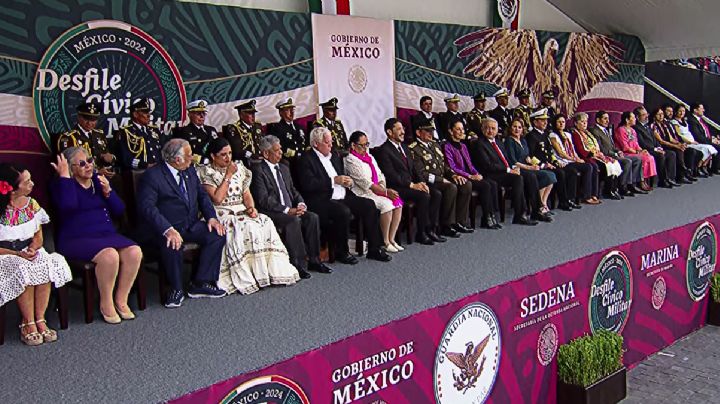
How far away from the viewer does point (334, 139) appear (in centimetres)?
638

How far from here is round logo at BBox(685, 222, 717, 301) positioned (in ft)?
18.5

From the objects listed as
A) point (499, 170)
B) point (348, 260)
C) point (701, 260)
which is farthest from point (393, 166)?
point (701, 260)

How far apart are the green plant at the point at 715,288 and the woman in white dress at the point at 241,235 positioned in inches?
145

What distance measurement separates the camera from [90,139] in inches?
196

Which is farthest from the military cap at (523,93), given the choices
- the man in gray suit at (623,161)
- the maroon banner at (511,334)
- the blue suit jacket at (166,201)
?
the blue suit jacket at (166,201)

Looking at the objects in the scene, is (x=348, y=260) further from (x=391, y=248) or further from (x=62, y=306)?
(x=62, y=306)

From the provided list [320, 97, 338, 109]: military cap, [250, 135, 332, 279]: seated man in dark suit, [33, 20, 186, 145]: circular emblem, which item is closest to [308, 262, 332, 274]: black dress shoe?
[250, 135, 332, 279]: seated man in dark suit

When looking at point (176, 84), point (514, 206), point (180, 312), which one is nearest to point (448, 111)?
point (514, 206)

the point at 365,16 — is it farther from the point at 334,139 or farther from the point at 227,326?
the point at 227,326

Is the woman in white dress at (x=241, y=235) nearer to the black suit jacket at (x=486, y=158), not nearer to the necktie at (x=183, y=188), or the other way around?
the necktie at (x=183, y=188)

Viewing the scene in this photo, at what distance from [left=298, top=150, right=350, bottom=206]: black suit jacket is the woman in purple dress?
4.95 ft

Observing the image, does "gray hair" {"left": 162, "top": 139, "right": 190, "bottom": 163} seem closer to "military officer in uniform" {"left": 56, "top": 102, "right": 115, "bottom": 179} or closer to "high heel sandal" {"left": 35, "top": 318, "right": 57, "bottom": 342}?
"military officer in uniform" {"left": 56, "top": 102, "right": 115, "bottom": 179}

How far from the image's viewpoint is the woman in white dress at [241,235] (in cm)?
418

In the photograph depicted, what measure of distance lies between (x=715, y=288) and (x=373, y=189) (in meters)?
3.08
